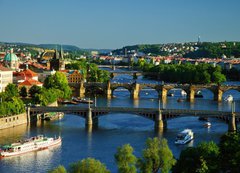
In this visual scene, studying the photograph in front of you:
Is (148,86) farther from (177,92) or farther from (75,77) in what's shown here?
(75,77)

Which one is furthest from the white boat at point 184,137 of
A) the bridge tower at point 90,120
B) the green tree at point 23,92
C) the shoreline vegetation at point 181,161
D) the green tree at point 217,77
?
the green tree at point 217,77

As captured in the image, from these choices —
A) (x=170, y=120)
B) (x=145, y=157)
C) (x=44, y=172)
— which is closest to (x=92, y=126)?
(x=170, y=120)

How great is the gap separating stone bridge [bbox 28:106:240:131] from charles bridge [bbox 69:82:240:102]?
21.5 meters

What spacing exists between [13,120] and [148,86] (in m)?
28.5

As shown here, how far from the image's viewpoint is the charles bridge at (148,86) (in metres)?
65.4

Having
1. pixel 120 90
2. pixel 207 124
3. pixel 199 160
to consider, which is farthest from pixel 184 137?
pixel 120 90

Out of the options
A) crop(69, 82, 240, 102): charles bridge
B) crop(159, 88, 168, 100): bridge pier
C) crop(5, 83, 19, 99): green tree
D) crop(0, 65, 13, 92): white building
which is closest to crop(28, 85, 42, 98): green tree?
crop(5, 83, 19, 99): green tree

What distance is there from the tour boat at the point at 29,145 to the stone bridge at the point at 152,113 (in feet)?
20.8

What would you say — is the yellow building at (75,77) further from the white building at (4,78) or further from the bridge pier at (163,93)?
the white building at (4,78)

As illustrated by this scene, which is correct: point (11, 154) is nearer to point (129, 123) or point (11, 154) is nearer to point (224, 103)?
point (129, 123)

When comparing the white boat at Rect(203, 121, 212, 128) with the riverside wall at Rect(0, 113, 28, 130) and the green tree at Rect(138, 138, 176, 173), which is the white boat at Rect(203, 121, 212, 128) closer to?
the riverside wall at Rect(0, 113, 28, 130)

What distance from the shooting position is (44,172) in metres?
29.9

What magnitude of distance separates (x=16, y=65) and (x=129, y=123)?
3656 cm

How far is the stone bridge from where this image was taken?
4084 centimetres
